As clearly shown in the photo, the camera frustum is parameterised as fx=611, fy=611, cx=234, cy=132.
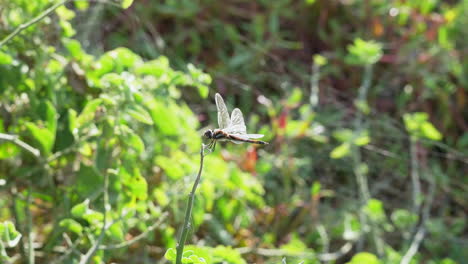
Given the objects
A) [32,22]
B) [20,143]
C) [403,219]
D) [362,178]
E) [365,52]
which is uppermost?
[32,22]

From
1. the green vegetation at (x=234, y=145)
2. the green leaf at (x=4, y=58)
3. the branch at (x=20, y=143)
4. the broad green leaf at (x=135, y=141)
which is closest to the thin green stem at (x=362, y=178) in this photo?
the green vegetation at (x=234, y=145)

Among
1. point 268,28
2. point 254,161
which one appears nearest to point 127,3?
point 254,161

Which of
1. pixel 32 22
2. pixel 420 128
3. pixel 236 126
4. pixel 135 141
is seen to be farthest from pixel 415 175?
pixel 32 22

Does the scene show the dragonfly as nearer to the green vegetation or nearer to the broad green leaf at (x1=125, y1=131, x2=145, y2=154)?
the green vegetation

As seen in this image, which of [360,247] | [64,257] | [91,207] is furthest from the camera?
[360,247]

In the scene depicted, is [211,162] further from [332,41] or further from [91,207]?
[332,41]

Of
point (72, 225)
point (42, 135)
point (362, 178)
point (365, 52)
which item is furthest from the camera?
point (365, 52)

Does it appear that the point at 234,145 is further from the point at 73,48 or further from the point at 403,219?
the point at 73,48
